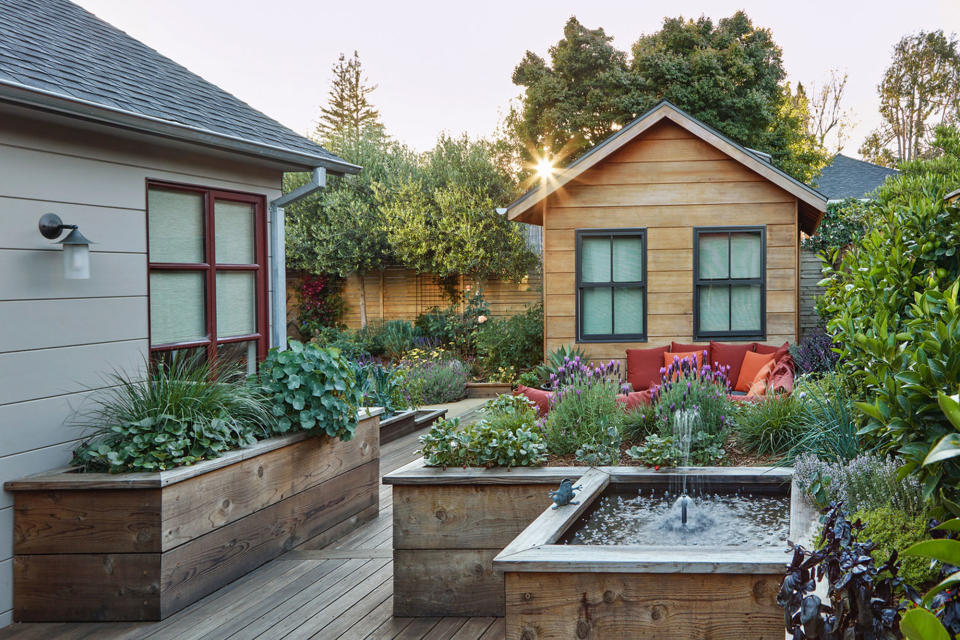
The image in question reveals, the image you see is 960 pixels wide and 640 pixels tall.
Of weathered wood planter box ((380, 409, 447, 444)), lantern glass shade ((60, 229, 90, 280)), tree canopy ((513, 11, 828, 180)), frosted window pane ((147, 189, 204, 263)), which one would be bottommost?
weathered wood planter box ((380, 409, 447, 444))

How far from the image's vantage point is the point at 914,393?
2.11m

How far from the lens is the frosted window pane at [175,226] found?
5047 millimetres

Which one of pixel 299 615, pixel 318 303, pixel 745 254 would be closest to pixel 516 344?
pixel 745 254

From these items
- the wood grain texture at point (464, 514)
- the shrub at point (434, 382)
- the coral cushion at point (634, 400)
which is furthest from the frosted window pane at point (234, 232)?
the shrub at point (434, 382)

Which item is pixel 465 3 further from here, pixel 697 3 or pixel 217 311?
pixel 217 311

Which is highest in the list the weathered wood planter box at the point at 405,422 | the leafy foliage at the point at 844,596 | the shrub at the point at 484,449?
the leafy foliage at the point at 844,596

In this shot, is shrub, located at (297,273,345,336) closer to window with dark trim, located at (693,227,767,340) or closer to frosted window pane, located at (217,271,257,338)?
window with dark trim, located at (693,227,767,340)

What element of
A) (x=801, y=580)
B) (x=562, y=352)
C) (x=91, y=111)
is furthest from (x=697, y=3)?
Answer: (x=801, y=580)

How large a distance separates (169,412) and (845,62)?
1310 inches

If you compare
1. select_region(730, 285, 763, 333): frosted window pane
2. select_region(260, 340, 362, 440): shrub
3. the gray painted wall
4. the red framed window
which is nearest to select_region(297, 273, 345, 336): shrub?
select_region(730, 285, 763, 333): frosted window pane

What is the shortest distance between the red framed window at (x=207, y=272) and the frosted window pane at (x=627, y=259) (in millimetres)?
4612

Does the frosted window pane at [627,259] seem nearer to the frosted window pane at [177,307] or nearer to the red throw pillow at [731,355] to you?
the red throw pillow at [731,355]

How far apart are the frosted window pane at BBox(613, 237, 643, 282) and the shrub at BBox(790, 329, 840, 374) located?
6.37ft

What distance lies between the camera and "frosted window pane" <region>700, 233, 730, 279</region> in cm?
916
